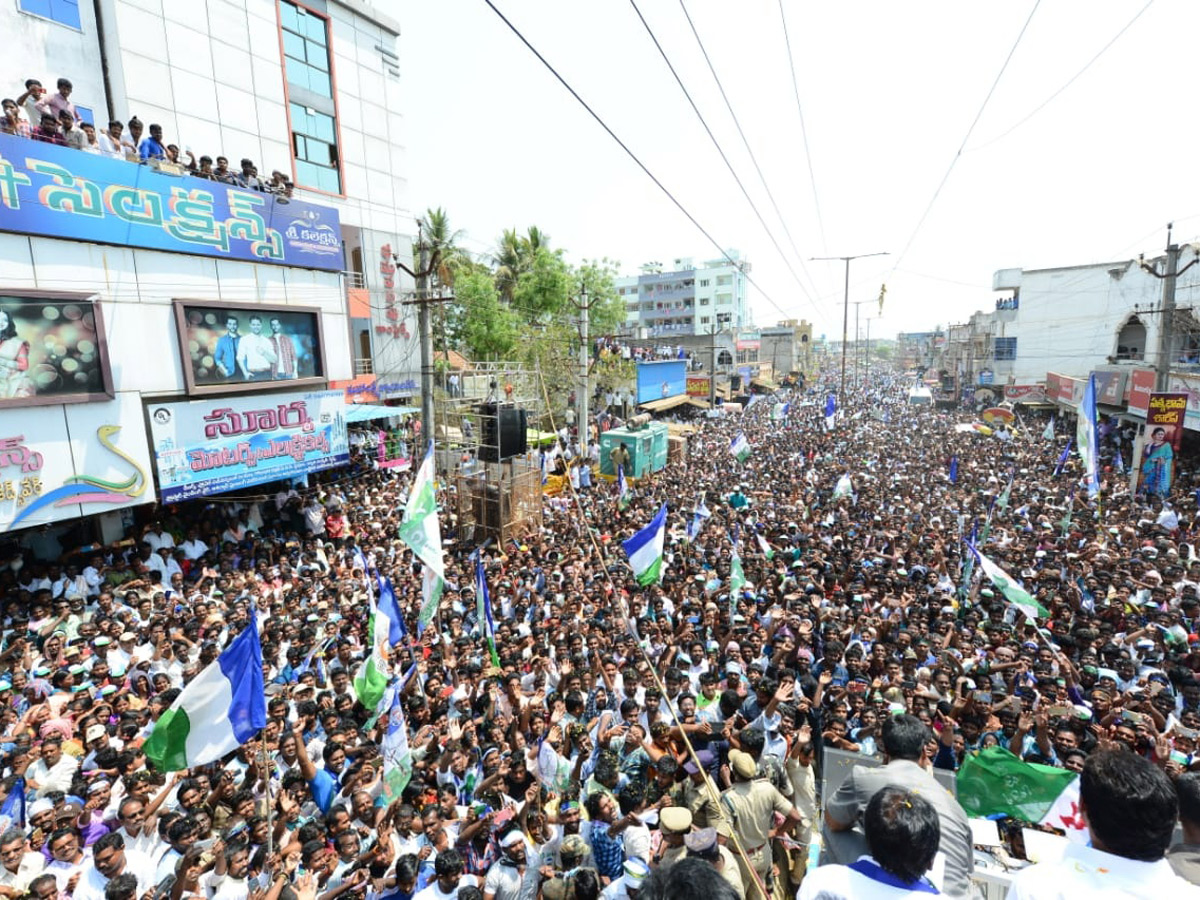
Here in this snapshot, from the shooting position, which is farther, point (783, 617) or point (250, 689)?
point (783, 617)

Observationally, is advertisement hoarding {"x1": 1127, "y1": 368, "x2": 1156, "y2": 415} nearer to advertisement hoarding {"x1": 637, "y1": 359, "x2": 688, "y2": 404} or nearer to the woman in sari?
advertisement hoarding {"x1": 637, "y1": 359, "x2": 688, "y2": 404}

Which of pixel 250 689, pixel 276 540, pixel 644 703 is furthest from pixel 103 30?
pixel 644 703

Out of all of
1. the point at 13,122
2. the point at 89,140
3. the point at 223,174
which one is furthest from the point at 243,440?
the point at 13,122

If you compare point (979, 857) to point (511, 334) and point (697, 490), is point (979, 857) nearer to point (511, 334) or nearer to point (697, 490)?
point (697, 490)

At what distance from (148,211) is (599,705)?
11976 millimetres

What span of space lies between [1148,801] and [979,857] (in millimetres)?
2029

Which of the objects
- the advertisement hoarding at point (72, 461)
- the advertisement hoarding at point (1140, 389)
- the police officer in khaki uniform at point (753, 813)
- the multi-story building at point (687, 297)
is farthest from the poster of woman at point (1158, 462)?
the multi-story building at point (687, 297)

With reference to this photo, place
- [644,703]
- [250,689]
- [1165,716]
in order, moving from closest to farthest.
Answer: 1. [250,689]
2. [1165,716]
3. [644,703]

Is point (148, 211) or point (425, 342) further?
point (425, 342)

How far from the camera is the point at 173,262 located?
1178cm

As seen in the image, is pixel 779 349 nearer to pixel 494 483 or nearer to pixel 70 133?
pixel 494 483

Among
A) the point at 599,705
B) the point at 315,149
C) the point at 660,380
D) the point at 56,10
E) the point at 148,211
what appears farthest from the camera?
the point at 660,380

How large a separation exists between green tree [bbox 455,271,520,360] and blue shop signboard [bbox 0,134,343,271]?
1520 cm

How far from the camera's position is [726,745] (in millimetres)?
A: 5039
